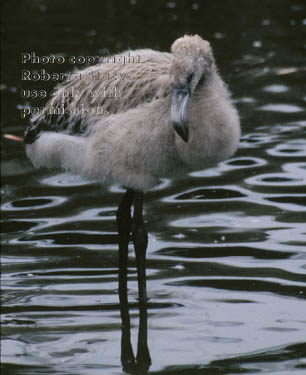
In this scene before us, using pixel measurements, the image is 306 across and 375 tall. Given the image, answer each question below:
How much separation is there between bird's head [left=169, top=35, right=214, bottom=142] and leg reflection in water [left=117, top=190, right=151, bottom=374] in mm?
1194

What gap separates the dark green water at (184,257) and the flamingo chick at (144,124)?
420 mm

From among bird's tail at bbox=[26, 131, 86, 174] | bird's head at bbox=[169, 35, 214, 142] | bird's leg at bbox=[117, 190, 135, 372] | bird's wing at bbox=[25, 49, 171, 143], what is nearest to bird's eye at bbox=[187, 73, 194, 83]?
bird's head at bbox=[169, 35, 214, 142]

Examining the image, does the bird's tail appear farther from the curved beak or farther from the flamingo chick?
the curved beak

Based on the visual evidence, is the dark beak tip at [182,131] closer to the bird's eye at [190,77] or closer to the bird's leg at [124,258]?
the bird's eye at [190,77]

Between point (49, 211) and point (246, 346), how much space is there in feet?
10.2

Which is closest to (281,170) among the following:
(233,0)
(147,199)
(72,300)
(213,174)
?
(213,174)

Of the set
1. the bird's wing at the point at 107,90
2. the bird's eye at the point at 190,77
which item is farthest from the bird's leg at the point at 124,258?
the bird's eye at the point at 190,77

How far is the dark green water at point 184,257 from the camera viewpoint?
5609 mm

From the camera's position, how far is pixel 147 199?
8367 mm

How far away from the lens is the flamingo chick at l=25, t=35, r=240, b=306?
545 centimetres

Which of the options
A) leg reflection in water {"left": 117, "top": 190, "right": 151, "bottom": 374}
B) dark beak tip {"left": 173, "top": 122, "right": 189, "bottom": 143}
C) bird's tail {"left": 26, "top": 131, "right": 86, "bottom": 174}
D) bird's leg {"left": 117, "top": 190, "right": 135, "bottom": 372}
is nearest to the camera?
dark beak tip {"left": 173, "top": 122, "right": 189, "bottom": 143}

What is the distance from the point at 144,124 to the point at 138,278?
125 centimetres

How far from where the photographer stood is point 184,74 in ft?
17.5

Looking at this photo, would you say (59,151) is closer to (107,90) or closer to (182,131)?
(107,90)
